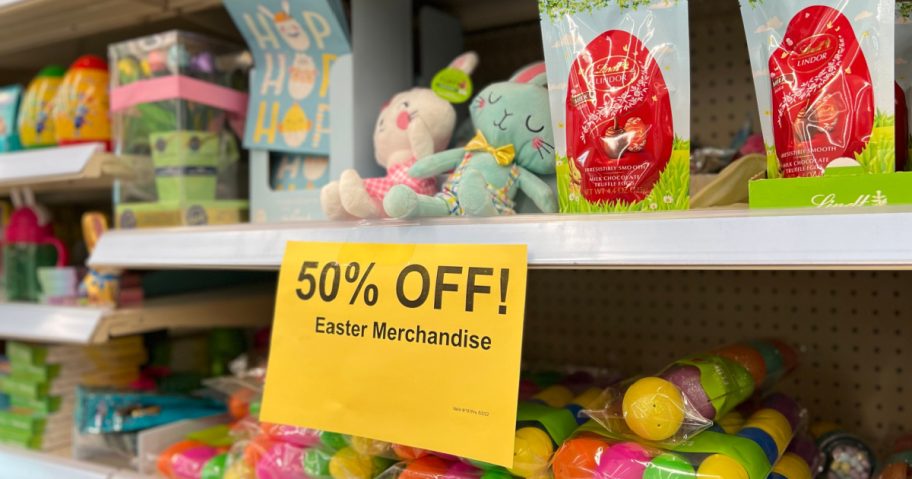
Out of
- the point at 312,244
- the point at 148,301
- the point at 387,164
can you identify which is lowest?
the point at 148,301

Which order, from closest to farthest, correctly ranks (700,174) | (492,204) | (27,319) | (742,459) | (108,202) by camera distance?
(742,459), (492,204), (700,174), (27,319), (108,202)

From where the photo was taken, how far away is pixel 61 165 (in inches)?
48.7

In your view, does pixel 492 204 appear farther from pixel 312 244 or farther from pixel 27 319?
pixel 27 319

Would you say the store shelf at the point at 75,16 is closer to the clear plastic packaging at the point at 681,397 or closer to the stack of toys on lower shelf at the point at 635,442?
the stack of toys on lower shelf at the point at 635,442

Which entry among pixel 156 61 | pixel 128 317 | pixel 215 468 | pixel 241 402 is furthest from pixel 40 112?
pixel 215 468

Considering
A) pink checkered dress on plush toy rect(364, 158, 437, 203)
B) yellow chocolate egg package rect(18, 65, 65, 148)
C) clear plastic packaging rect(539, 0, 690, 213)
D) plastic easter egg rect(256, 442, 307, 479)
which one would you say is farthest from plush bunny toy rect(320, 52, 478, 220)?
yellow chocolate egg package rect(18, 65, 65, 148)

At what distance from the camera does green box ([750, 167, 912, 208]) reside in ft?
2.01

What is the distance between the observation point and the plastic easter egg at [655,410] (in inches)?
29.6

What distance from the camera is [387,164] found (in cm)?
102

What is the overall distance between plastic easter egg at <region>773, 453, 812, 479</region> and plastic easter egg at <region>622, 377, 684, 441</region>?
159 millimetres

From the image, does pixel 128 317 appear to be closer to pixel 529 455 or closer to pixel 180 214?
pixel 180 214

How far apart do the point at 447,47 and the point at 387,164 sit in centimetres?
38

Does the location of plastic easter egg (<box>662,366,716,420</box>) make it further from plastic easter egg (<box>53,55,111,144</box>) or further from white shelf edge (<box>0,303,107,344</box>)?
plastic easter egg (<box>53,55,111,144</box>)

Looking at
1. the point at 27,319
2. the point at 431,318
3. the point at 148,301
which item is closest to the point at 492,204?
the point at 431,318
